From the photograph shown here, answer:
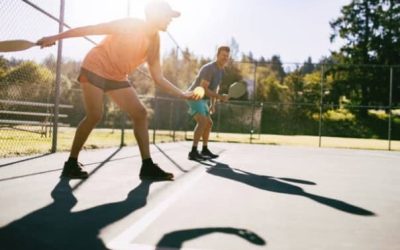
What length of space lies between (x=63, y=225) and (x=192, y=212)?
3.11 ft

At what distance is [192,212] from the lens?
3170 millimetres

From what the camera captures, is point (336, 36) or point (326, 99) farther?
point (336, 36)

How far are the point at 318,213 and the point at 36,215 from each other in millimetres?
2010

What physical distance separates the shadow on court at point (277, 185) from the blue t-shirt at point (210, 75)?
2136 mm

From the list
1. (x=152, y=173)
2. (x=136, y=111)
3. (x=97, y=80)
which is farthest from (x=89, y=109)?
(x=152, y=173)

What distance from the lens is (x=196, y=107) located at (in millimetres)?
8062

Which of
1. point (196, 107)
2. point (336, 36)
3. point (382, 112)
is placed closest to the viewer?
point (196, 107)

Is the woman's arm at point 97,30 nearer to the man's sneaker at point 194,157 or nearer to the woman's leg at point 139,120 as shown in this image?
the woman's leg at point 139,120

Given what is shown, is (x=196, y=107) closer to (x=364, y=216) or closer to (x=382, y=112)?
(x=364, y=216)

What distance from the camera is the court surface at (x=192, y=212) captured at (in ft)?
7.79

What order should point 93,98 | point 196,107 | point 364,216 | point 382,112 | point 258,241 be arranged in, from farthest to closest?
1. point 382,112
2. point 196,107
3. point 93,98
4. point 364,216
5. point 258,241

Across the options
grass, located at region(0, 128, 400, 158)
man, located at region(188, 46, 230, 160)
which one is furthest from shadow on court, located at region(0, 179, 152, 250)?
man, located at region(188, 46, 230, 160)

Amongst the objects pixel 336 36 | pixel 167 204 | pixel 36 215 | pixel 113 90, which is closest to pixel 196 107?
pixel 113 90

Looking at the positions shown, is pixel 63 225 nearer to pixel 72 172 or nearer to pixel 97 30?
pixel 72 172
